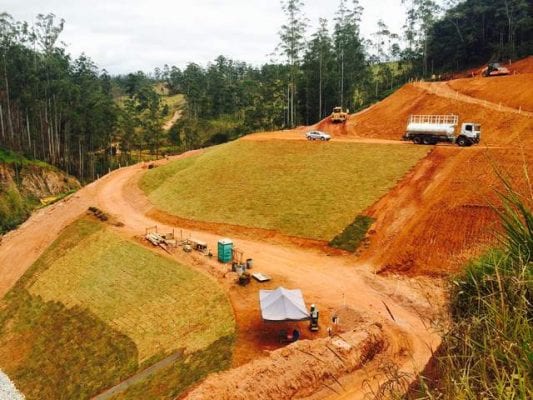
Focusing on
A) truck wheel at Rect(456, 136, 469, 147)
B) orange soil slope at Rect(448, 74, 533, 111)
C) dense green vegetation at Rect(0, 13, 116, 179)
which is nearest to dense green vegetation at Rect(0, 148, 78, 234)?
dense green vegetation at Rect(0, 13, 116, 179)

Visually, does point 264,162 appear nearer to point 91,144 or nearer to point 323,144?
point 323,144

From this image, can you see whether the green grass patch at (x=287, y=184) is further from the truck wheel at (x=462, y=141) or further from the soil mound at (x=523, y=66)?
the soil mound at (x=523, y=66)

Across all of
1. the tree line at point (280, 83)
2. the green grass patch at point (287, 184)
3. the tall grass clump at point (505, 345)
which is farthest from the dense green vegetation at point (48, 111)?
the tall grass clump at point (505, 345)

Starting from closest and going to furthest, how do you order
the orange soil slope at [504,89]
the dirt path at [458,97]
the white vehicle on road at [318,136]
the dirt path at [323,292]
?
1. the dirt path at [323,292]
2. the dirt path at [458,97]
3. the orange soil slope at [504,89]
4. the white vehicle on road at [318,136]

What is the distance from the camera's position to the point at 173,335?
1005 inches

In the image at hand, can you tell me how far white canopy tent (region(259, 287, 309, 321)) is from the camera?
2197 cm

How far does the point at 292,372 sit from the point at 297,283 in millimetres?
10887

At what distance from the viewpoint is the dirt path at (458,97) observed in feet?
165

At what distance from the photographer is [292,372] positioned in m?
18.3

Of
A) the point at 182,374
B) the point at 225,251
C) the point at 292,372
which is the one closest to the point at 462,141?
the point at 225,251

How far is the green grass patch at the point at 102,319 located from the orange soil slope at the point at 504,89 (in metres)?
43.4

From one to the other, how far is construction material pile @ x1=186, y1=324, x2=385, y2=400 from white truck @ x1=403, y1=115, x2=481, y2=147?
29.4 metres

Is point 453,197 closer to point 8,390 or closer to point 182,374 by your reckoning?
point 182,374

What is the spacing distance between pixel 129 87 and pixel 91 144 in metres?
64.5
